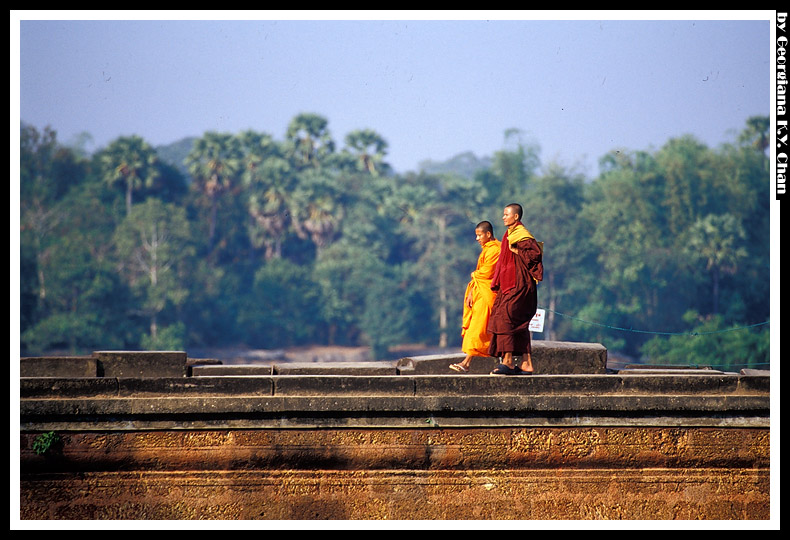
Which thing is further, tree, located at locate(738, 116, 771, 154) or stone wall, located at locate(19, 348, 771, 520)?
tree, located at locate(738, 116, 771, 154)

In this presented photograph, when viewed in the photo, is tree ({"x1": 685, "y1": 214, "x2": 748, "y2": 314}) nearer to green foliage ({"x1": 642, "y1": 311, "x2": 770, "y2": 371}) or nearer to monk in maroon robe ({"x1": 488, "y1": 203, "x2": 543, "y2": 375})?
green foliage ({"x1": 642, "y1": 311, "x2": 770, "y2": 371})

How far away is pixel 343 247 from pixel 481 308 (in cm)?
3778

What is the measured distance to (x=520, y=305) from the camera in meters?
7.76

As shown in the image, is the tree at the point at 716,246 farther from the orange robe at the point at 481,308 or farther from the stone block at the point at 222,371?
the stone block at the point at 222,371

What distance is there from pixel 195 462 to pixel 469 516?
2.19m

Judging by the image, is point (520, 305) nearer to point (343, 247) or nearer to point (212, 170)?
point (343, 247)

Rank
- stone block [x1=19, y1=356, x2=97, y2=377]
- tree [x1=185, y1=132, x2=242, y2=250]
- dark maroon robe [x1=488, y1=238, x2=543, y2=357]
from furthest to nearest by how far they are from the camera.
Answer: tree [x1=185, y1=132, x2=242, y2=250] → stone block [x1=19, y1=356, x2=97, y2=377] → dark maroon robe [x1=488, y1=238, x2=543, y2=357]

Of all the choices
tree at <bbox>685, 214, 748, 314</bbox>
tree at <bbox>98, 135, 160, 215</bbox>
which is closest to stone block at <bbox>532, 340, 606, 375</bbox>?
tree at <bbox>685, 214, 748, 314</bbox>

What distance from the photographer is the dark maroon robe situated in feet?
25.4

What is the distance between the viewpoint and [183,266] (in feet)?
138

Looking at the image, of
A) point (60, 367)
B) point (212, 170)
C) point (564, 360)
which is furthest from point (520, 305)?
point (212, 170)

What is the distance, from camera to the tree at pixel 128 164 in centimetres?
4466

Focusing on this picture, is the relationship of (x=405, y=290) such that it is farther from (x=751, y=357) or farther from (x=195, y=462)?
(x=195, y=462)

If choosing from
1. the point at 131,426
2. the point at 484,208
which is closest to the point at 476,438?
the point at 131,426
